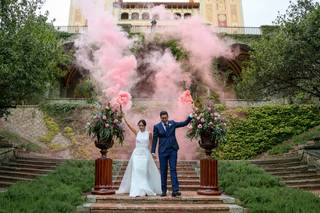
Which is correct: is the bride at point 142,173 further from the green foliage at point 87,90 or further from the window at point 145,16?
the window at point 145,16

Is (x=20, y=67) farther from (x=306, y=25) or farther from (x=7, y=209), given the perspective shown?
(x=306, y=25)

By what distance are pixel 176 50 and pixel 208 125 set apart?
18.7m

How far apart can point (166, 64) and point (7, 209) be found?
65.8 ft

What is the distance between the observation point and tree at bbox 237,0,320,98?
13508 millimetres

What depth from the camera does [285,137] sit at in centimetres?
1969

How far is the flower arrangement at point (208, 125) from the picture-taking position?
30.1ft

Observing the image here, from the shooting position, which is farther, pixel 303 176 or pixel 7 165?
pixel 7 165

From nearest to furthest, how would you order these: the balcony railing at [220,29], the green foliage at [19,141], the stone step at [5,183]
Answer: the stone step at [5,183] < the green foliage at [19,141] < the balcony railing at [220,29]

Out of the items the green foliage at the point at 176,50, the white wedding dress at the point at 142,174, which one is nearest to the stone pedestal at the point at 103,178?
the white wedding dress at the point at 142,174

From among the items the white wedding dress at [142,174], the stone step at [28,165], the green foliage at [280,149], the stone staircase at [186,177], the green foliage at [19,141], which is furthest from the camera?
the green foliage at [19,141]

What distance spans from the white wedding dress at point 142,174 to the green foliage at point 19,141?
37.6ft

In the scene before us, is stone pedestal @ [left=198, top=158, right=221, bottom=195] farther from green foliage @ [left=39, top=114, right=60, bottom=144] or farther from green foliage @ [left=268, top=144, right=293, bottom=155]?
green foliage @ [left=39, top=114, right=60, bottom=144]

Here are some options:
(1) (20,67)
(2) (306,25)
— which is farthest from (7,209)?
(2) (306,25)

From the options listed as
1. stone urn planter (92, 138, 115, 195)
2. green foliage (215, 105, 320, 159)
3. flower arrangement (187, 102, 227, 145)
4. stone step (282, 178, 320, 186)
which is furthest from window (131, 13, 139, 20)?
stone urn planter (92, 138, 115, 195)
